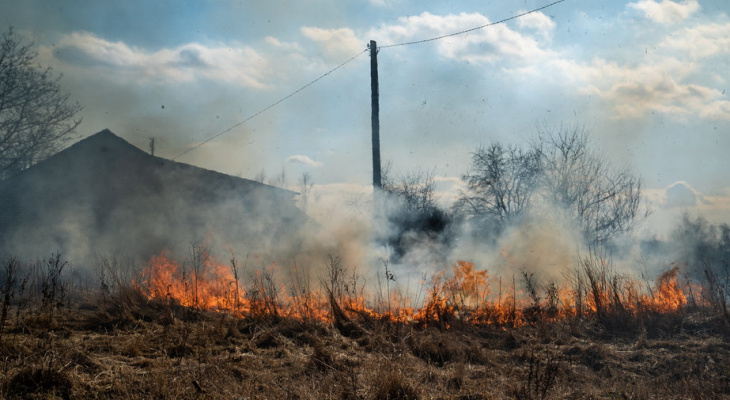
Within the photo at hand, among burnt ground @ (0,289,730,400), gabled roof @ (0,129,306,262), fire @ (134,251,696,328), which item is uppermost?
gabled roof @ (0,129,306,262)

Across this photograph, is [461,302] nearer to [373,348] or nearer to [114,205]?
[373,348]

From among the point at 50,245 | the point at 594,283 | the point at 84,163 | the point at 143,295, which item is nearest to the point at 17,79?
the point at 84,163

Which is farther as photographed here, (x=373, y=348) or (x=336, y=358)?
(x=373, y=348)

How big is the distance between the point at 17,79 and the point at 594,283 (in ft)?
89.7

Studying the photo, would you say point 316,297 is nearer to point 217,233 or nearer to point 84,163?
point 217,233

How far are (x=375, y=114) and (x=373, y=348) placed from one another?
979cm

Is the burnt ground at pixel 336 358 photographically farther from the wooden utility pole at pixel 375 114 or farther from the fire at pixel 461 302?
the wooden utility pole at pixel 375 114

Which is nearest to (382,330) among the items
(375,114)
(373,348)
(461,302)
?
(373,348)

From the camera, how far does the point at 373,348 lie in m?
7.14

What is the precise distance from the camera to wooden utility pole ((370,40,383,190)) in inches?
598

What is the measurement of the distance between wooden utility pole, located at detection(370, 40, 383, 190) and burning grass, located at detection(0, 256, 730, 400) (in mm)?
4777

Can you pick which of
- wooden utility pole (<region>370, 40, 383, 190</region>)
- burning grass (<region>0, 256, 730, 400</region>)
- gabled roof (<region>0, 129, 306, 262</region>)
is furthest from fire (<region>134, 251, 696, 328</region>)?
gabled roof (<region>0, 129, 306, 262</region>)

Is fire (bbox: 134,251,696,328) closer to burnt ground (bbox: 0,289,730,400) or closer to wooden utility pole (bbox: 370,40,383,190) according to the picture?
burnt ground (bbox: 0,289,730,400)

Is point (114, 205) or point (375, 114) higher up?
point (375, 114)
